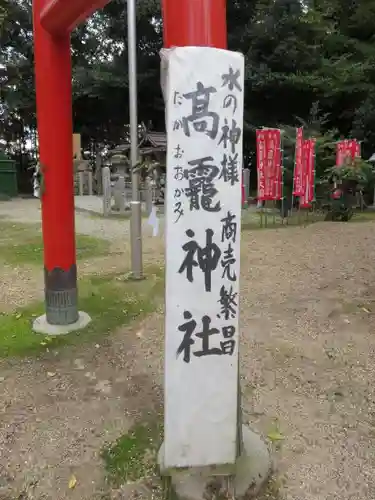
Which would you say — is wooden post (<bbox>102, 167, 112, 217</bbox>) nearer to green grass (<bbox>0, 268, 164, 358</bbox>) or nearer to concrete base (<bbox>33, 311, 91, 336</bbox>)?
green grass (<bbox>0, 268, 164, 358</bbox>)

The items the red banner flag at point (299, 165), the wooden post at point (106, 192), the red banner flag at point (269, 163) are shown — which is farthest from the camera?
the wooden post at point (106, 192)

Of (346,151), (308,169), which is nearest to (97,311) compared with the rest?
(308,169)

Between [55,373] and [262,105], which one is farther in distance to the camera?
[262,105]

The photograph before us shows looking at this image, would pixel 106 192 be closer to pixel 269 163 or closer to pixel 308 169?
pixel 269 163

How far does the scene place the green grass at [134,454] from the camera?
7.48ft

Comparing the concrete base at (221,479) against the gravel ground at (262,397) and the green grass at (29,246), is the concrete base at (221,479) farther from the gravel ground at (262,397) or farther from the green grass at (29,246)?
the green grass at (29,246)

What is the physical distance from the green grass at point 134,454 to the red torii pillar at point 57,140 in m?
1.74

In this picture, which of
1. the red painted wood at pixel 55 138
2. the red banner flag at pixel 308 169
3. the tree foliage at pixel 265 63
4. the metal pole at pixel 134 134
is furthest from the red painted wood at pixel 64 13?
the tree foliage at pixel 265 63

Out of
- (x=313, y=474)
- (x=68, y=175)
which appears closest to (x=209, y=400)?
(x=313, y=474)

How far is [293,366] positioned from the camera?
3.43m

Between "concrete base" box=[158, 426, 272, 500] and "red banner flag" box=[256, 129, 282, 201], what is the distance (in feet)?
26.9

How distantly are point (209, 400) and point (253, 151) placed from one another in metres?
17.5

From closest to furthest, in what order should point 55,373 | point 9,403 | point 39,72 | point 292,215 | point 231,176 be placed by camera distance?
point 231,176 → point 9,403 → point 55,373 → point 39,72 → point 292,215

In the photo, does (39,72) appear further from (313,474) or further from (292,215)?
(292,215)
